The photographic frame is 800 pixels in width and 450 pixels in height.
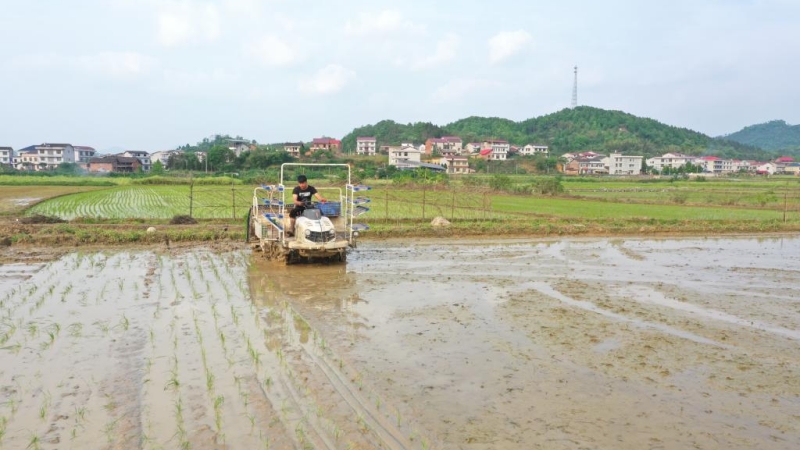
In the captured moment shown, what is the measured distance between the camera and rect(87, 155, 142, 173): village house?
7338 centimetres

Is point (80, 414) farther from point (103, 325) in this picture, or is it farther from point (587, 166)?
point (587, 166)

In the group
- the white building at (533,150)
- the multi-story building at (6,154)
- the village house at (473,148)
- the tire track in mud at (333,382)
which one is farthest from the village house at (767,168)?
the multi-story building at (6,154)

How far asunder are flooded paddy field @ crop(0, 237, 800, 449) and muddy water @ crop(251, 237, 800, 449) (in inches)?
1.2

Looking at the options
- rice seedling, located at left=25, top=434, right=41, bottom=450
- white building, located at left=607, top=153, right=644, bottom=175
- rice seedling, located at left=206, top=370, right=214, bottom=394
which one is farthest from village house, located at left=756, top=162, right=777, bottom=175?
rice seedling, located at left=25, top=434, right=41, bottom=450

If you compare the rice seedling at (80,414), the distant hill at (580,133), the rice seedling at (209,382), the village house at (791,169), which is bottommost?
the rice seedling at (80,414)

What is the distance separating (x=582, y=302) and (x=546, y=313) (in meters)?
1.14

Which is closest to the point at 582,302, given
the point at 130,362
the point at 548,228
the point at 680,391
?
the point at 680,391

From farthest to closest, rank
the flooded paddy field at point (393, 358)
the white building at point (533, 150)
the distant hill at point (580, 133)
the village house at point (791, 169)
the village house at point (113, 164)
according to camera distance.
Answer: the distant hill at point (580, 133)
the white building at point (533, 150)
the village house at point (791, 169)
the village house at point (113, 164)
the flooded paddy field at point (393, 358)

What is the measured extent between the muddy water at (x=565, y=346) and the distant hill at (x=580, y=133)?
98.6 m

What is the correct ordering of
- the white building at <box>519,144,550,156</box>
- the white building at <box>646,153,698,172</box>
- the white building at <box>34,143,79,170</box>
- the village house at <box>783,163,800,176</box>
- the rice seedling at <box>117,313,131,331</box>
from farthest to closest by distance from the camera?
the white building at <box>519,144,550,156</box>, the village house at <box>783,163,800,176</box>, the white building at <box>646,153,698,172</box>, the white building at <box>34,143,79,170</box>, the rice seedling at <box>117,313,131,331</box>

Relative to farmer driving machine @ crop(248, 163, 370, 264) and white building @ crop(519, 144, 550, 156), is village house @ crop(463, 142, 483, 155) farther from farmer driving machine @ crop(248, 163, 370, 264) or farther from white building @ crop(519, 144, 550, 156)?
farmer driving machine @ crop(248, 163, 370, 264)

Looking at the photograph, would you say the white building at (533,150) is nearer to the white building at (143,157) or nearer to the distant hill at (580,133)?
the distant hill at (580,133)

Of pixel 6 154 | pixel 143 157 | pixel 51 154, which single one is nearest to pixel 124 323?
pixel 143 157

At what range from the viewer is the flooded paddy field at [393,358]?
4.95 metres
